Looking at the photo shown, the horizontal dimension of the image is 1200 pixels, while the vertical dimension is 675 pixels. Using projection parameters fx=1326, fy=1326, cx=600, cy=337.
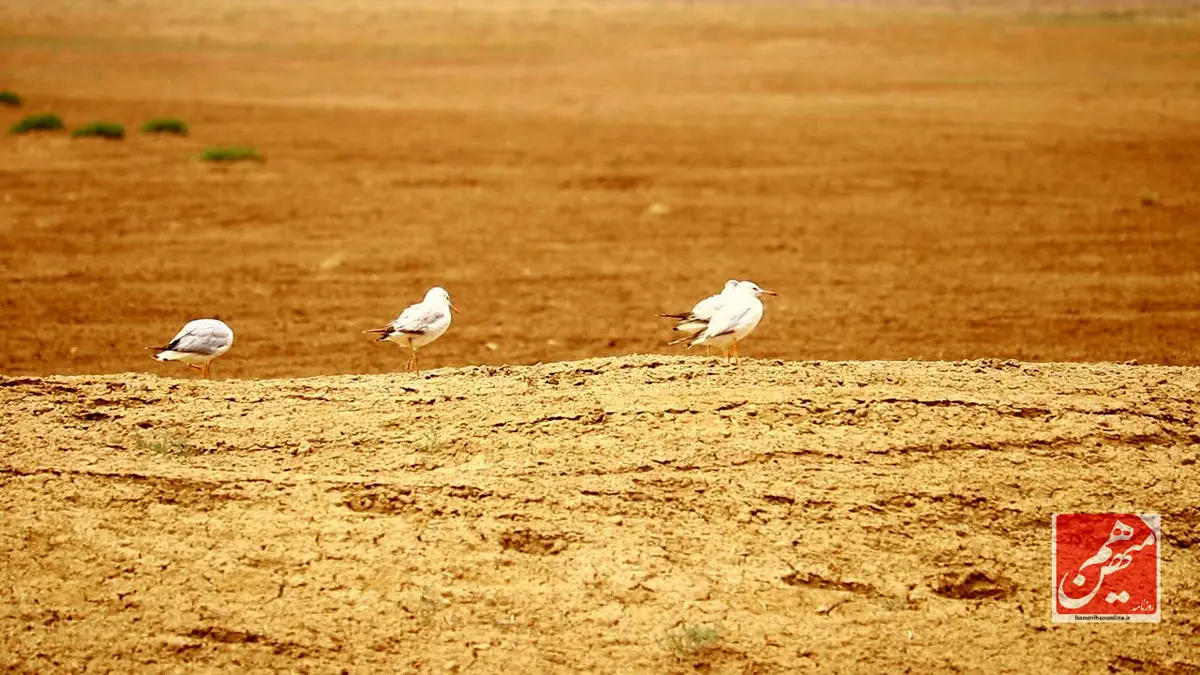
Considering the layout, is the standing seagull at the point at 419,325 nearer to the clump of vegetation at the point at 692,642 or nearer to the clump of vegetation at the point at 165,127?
the clump of vegetation at the point at 692,642

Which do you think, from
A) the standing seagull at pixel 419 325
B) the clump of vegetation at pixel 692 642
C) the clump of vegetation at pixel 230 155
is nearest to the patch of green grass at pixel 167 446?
the standing seagull at pixel 419 325

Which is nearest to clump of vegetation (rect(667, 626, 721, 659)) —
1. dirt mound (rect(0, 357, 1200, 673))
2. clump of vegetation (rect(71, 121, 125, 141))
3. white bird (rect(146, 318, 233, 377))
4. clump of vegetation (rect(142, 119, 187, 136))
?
dirt mound (rect(0, 357, 1200, 673))

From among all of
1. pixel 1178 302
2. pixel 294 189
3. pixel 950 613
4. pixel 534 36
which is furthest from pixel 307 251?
pixel 534 36

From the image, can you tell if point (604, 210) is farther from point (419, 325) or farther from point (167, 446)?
point (167, 446)

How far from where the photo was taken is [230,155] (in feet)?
93.0

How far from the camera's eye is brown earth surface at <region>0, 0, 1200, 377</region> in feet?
54.4

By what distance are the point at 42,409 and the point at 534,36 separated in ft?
202

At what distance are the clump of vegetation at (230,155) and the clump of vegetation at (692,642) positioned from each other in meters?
24.0

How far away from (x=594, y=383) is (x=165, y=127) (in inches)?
1051

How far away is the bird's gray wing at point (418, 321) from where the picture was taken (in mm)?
9914

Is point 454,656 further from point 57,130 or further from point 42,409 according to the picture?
point 57,130

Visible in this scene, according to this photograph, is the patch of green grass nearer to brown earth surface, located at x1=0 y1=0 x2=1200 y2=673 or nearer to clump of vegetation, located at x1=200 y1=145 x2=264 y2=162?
brown earth surface, located at x1=0 y1=0 x2=1200 y2=673

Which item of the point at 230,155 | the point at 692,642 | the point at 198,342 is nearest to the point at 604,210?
the point at 230,155

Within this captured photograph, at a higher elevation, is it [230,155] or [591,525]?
[230,155]
